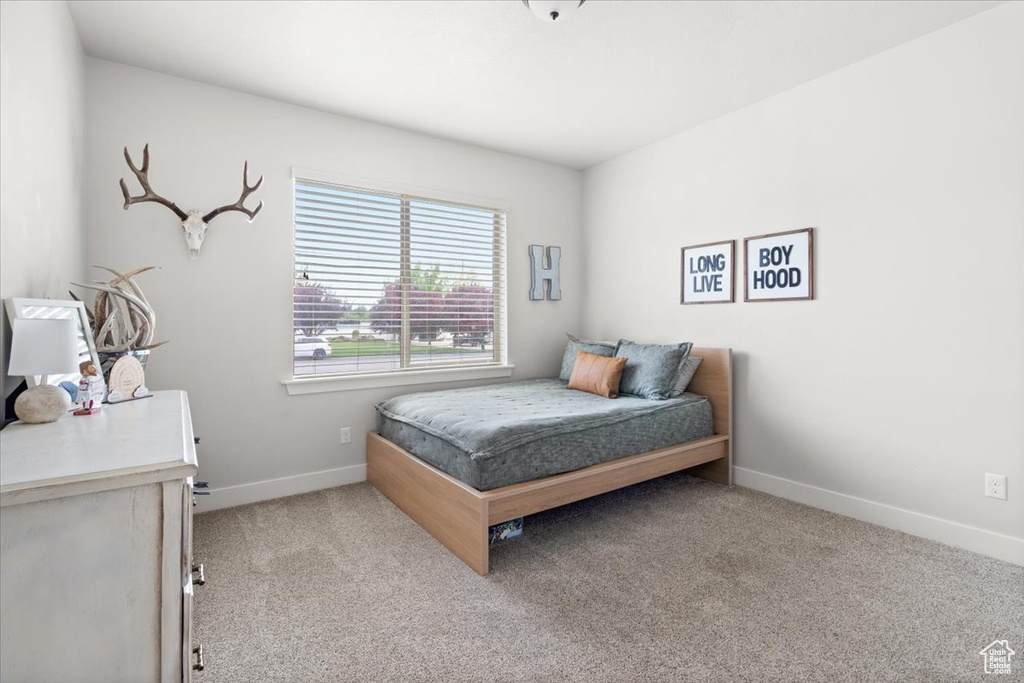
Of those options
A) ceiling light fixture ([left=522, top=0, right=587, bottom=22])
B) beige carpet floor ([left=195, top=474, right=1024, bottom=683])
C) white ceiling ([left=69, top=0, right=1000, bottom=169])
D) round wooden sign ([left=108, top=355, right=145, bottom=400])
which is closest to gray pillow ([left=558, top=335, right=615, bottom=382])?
beige carpet floor ([left=195, top=474, right=1024, bottom=683])

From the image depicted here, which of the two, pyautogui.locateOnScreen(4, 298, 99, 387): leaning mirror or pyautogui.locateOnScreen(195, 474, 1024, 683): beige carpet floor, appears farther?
pyautogui.locateOnScreen(195, 474, 1024, 683): beige carpet floor

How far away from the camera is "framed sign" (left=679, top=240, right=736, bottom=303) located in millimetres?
3418

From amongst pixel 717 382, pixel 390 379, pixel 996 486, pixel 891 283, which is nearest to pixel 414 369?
pixel 390 379

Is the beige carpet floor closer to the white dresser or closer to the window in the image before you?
the white dresser

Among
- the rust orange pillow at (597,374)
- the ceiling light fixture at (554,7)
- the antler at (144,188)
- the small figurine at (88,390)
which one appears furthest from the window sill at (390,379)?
the ceiling light fixture at (554,7)

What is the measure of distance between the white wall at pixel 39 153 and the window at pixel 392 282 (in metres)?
1.16

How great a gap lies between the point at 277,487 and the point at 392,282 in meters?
1.57

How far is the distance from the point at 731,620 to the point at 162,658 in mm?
1801

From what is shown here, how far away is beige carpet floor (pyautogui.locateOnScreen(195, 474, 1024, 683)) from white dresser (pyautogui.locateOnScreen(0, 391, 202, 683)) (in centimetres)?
83

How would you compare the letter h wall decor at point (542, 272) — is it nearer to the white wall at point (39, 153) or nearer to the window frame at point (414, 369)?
the window frame at point (414, 369)

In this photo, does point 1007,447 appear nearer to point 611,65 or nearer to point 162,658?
point 611,65

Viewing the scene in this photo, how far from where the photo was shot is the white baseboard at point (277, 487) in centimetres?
295

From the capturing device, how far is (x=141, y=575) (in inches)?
36.2

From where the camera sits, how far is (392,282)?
11.9 feet
